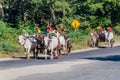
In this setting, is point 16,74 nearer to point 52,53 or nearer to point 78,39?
point 52,53

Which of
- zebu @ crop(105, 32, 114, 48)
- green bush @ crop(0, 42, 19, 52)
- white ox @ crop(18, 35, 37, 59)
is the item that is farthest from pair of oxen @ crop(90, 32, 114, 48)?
white ox @ crop(18, 35, 37, 59)

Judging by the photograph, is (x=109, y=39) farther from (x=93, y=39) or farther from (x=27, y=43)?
(x=27, y=43)

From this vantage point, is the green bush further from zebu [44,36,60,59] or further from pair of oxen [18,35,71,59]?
zebu [44,36,60,59]

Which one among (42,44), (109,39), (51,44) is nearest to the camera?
(51,44)

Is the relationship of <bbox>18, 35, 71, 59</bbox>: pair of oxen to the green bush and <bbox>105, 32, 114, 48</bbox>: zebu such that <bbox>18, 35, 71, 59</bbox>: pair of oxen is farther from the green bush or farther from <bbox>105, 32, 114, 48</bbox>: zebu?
<bbox>105, 32, 114, 48</bbox>: zebu

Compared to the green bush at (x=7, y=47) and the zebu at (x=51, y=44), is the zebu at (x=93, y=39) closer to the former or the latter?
the green bush at (x=7, y=47)

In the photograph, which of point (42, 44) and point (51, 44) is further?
point (42, 44)

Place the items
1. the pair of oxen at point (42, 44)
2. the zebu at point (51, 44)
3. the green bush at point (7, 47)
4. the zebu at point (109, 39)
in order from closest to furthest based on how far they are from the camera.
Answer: the zebu at point (51, 44)
the pair of oxen at point (42, 44)
the green bush at point (7, 47)
the zebu at point (109, 39)

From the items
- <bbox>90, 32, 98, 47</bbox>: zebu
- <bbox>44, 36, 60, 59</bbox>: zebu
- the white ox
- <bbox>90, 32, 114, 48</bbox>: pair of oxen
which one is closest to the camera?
<bbox>44, 36, 60, 59</bbox>: zebu

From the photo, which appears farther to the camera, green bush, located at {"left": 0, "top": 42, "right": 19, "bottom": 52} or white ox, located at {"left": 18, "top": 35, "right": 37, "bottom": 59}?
green bush, located at {"left": 0, "top": 42, "right": 19, "bottom": 52}

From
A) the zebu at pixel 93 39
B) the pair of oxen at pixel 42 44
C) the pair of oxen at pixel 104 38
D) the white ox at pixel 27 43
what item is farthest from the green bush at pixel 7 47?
the pair of oxen at pixel 104 38

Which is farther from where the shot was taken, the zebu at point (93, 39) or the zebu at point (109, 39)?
the zebu at point (109, 39)

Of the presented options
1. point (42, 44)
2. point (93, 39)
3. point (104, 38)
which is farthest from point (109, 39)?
point (42, 44)

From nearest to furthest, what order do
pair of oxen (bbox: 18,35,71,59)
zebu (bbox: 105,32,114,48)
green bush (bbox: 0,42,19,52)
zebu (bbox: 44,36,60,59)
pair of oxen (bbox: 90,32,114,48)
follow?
zebu (bbox: 44,36,60,59) → pair of oxen (bbox: 18,35,71,59) → green bush (bbox: 0,42,19,52) → pair of oxen (bbox: 90,32,114,48) → zebu (bbox: 105,32,114,48)
